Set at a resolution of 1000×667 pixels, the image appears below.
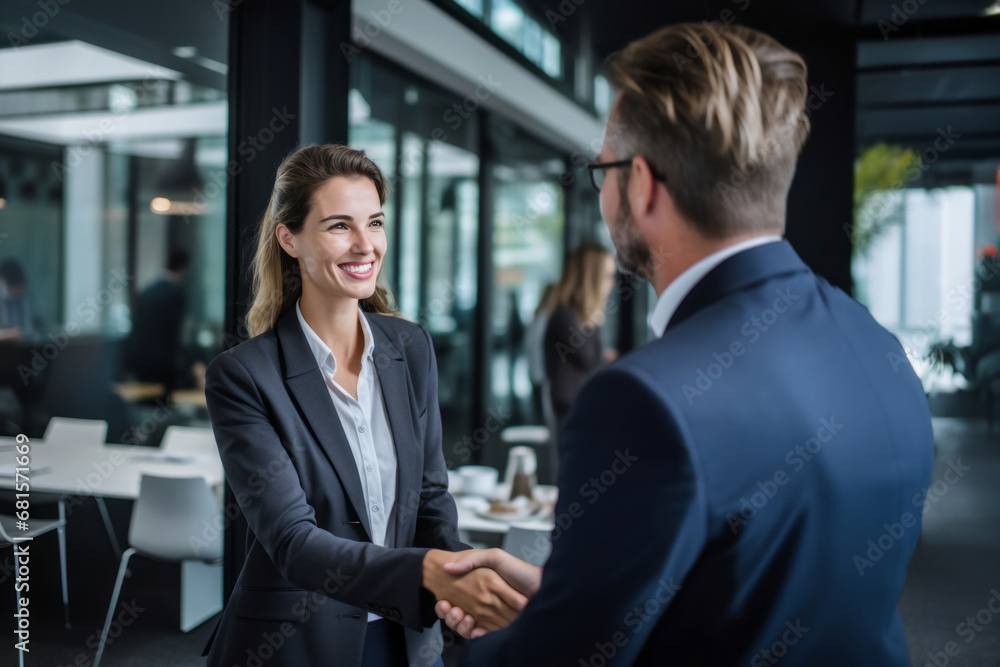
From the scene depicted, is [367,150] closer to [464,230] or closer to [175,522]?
[175,522]

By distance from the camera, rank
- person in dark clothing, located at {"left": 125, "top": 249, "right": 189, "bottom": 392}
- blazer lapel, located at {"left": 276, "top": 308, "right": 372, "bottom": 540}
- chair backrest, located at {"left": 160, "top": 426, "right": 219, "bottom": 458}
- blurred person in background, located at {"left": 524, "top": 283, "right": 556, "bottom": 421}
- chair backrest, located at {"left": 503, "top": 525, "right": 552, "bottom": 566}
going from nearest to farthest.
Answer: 1. blazer lapel, located at {"left": 276, "top": 308, "right": 372, "bottom": 540}
2. chair backrest, located at {"left": 503, "top": 525, "right": 552, "bottom": 566}
3. chair backrest, located at {"left": 160, "top": 426, "right": 219, "bottom": 458}
4. blurred person in background, located at {"left": 524, "top": 283, "right": 556, "bottom": 421}
5. person in dark clothing, located at {"left": 125, "top": 249, "right": 189, "bottom": 392}

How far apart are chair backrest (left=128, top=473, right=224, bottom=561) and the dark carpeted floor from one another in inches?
2.4

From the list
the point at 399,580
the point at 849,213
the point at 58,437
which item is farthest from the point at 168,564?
the point at 849,213

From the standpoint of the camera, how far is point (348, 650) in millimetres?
1465

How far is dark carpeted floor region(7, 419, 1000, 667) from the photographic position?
90.9 inches

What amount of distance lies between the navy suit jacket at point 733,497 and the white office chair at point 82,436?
2377mm

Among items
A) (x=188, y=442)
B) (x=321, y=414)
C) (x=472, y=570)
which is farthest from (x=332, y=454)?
(x=188, y=442)

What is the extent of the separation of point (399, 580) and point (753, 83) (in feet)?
3.23

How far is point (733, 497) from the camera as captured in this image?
0.72 m

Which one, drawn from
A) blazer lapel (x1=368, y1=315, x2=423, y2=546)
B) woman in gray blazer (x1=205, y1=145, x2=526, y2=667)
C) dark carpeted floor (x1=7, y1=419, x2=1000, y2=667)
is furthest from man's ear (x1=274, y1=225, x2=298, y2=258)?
dark carpeted floor (x1=7, y1=419, x2=1000, y2=667)

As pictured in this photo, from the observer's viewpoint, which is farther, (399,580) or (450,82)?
(450,82)

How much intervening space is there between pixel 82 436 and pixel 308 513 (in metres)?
1.98

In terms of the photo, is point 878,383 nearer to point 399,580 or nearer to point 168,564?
point 399,580

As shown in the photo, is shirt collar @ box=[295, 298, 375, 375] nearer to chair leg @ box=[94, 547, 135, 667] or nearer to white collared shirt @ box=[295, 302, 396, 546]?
white collared shirt @ box=[295, 302, 396, 546]
